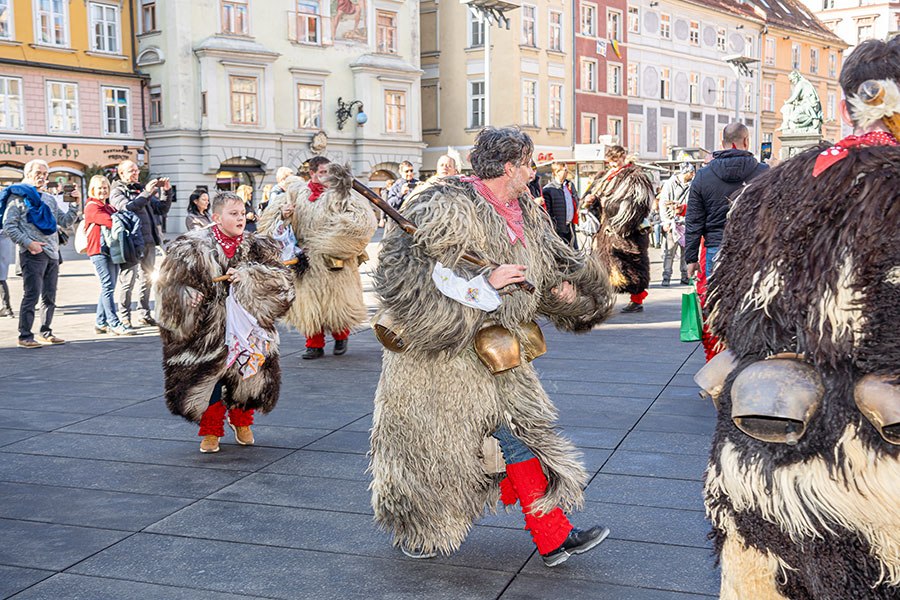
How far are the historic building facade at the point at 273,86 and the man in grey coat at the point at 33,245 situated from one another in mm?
22351

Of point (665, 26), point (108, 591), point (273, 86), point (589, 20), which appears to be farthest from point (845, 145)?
point (665, 26)

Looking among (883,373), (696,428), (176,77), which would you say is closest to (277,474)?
(696,428)

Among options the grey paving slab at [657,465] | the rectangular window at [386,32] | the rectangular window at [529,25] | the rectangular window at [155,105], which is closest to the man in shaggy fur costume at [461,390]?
the grey paving slab at [657,465]

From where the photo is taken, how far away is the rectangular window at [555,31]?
39531mm

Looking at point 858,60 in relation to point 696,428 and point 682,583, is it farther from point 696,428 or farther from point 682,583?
point 696,428

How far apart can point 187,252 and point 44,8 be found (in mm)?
28998

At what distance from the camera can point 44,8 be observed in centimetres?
3020

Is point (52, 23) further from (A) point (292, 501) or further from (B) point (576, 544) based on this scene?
(B) point (576, 544)

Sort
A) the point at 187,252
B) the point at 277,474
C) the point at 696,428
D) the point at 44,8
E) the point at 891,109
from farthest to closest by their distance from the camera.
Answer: the point at 44,8 < the point at 696,428 < the point at 187,252 < the point at 277,474 < the point at 891,109

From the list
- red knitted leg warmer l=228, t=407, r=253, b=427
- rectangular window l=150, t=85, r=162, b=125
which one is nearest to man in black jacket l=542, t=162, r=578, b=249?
red knitted leg warmer l=228, t=407, r=253, b=427

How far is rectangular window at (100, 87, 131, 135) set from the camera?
31656 millimetres

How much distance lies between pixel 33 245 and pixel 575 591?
24.1 ft

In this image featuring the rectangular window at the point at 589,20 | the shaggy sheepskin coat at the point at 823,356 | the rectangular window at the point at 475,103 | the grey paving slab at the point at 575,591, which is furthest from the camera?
the rectangular window at the point at 589,20

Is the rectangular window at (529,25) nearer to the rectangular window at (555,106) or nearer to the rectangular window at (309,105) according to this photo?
the rectangular window at (555,106)
